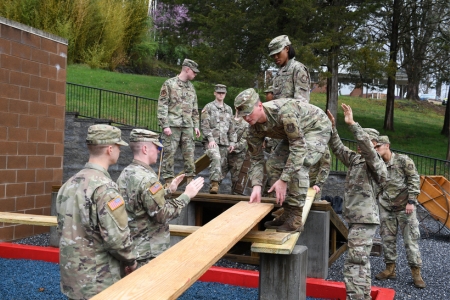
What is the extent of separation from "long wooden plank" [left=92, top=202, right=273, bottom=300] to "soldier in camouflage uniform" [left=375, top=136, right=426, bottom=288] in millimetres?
3179

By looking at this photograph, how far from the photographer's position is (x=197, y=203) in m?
8.00

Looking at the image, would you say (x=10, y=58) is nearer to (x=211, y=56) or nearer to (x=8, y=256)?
(x=8, y=256)

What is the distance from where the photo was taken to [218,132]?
31.3 ft

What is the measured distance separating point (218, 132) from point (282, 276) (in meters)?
4.82

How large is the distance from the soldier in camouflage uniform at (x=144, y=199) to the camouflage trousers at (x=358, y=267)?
81.0 inches

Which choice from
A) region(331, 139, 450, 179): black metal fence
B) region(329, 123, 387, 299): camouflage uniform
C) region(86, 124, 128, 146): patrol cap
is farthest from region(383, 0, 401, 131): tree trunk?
region(86, 124, 128, 146): patrol cap

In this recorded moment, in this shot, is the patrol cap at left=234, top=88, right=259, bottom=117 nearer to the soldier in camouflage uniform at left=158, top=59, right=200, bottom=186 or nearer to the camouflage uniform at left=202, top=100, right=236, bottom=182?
the soldier in camouflage uniform at left=158, top=59, right=200, bottom=186

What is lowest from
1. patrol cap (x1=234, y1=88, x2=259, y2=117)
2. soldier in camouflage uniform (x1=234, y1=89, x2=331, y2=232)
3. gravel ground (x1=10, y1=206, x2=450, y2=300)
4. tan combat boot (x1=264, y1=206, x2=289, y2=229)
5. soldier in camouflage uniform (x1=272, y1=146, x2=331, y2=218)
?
gravel ground (x1=10, y1=206, x2=450, y2=300)

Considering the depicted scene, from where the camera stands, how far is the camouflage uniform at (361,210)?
17.3ft

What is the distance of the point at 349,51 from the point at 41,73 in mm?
11752

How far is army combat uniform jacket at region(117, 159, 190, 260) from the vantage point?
162 inches

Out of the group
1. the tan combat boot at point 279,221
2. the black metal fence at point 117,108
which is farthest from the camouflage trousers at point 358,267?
the black metal fence at point 117,108

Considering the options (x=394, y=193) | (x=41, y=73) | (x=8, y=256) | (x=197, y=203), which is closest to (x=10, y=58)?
(x=41, y=73)

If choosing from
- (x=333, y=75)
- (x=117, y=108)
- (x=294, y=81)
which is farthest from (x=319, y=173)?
(x=333, y=75)
